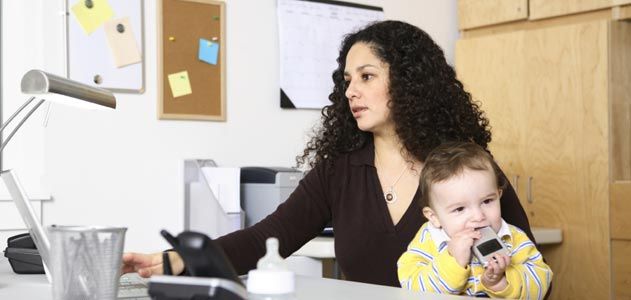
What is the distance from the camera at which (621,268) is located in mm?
3180

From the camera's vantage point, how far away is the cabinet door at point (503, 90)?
3.48 meters

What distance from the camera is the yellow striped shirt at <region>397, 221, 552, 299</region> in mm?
1551

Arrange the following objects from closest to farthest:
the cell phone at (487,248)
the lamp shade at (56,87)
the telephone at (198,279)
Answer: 1. the telephone at (198,279)
2. the lamp shade at (56,87)
3. the cell phone at (487,248)

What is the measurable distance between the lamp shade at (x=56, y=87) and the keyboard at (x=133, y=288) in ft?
1.15

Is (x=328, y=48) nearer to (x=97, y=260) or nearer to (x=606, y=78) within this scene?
(x=606, y=78)

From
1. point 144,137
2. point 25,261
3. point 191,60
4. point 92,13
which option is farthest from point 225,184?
point 25,261

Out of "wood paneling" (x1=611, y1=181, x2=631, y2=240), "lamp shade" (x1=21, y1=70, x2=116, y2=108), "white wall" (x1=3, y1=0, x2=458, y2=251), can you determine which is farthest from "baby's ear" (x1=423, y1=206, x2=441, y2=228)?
"wood paneling" (x1=611, y1=181, x2=631, y2=240)

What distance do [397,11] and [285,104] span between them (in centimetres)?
76

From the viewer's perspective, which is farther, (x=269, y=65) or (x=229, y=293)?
(x=269, y=65)

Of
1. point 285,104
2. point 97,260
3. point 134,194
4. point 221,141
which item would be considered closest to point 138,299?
point 97,260

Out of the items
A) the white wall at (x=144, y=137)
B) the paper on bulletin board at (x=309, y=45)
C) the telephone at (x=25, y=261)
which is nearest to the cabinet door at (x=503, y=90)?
the paper on bulletin board at (x=309, y=45)

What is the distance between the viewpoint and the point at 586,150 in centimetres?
327

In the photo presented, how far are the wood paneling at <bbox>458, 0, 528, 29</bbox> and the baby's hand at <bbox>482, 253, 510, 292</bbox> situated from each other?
7.28 ft

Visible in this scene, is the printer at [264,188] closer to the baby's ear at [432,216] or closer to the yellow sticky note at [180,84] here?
the yellow sticky note at [180,84]
